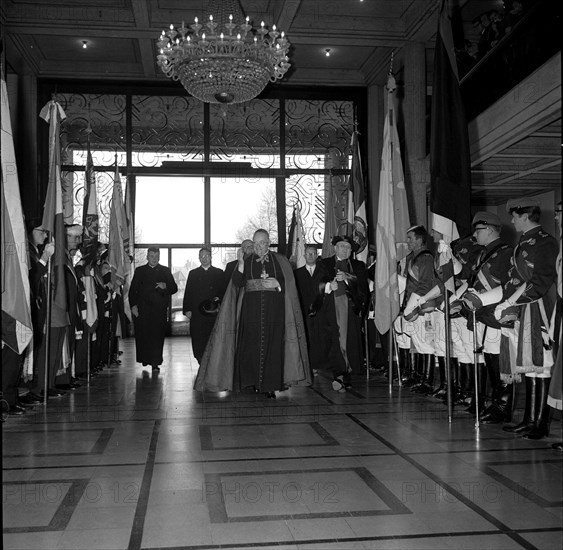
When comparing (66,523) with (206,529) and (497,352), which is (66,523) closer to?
(206,529)

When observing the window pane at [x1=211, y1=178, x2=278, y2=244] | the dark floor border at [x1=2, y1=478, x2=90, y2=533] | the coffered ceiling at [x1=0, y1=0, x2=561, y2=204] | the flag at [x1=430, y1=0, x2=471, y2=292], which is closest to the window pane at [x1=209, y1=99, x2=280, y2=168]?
the window pane at [x1=211, y1=178, x2=278, y2=244]

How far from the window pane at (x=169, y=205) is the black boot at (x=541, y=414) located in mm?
10316

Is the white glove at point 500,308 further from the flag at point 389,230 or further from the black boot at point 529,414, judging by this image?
the flag at point 389,230

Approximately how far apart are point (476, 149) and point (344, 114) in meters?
5.54

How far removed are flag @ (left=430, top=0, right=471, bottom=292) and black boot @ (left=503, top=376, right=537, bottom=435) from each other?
939 millimetres

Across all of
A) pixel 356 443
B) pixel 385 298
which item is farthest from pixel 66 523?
pixel 385 298

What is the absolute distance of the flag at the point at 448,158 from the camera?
17.3 feet

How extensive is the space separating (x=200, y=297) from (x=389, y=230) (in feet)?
11.8

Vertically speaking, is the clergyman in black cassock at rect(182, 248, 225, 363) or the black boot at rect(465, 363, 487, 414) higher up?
the clergyman in black cassock at rect(182, 248, 225, 363)

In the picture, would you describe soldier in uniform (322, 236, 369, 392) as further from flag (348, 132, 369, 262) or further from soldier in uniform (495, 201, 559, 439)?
soldier in uniform (495, 201, 559, 439)

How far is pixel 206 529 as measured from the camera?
3.12m

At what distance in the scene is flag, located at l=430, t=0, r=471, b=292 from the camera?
17.3 feet

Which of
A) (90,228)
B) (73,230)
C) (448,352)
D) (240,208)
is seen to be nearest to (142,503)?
(448,352)

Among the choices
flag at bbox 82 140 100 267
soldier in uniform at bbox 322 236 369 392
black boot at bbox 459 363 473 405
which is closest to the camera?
black boot at bbox 459 363 473 405
